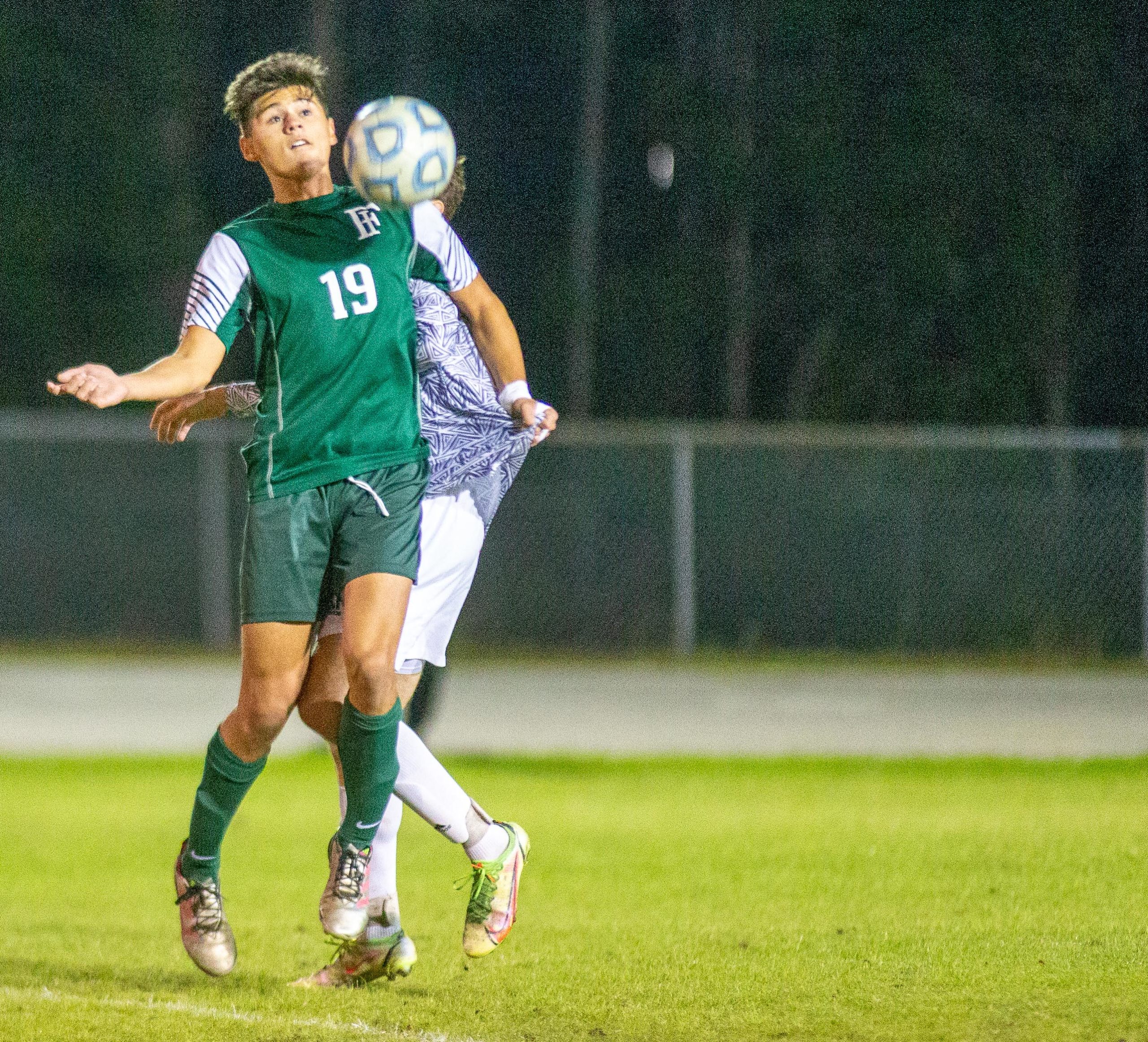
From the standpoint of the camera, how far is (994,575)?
15219mm

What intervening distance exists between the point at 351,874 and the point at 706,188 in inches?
699

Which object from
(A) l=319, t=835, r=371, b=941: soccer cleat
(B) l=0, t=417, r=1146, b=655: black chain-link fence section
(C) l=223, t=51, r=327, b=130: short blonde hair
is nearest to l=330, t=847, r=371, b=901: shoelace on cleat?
(A) l=319, t=835, r=371, b=941: soccer cleat

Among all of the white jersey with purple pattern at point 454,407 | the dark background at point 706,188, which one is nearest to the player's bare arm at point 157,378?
the white jersey with purple pattern at point 454,407

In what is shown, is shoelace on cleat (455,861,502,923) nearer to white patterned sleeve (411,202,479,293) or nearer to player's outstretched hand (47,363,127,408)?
white patterned sleeve (411,202,479,293)

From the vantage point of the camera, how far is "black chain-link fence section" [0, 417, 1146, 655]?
49.6ft

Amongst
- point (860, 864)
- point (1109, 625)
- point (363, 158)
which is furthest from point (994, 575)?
point (363, 158)

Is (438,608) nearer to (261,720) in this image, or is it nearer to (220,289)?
(261,720)

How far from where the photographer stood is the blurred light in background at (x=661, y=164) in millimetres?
22062

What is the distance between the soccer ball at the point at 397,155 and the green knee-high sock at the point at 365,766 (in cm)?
141

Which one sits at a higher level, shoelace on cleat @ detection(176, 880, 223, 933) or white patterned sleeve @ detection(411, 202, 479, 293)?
white patterned sleeve @ detection(411, 202, 479, 293)

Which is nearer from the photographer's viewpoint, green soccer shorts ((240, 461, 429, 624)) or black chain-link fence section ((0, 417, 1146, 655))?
Result: green soccer shorts ((240, 461, 429, 624))

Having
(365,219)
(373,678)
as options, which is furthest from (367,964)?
(365,219)

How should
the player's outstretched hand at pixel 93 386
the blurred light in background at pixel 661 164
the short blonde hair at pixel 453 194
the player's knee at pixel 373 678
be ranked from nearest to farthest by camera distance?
1. the player's outstretched hand at pixel 93 386
2. the player's knee at pixel 373 678
3. the short blonde hair at pixel 453 194
4. the blurred light in background at pixel 661 164

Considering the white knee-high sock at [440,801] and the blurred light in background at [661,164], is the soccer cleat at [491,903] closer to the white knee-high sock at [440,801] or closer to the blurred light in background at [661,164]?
the white knee-high sock at [440,801]
